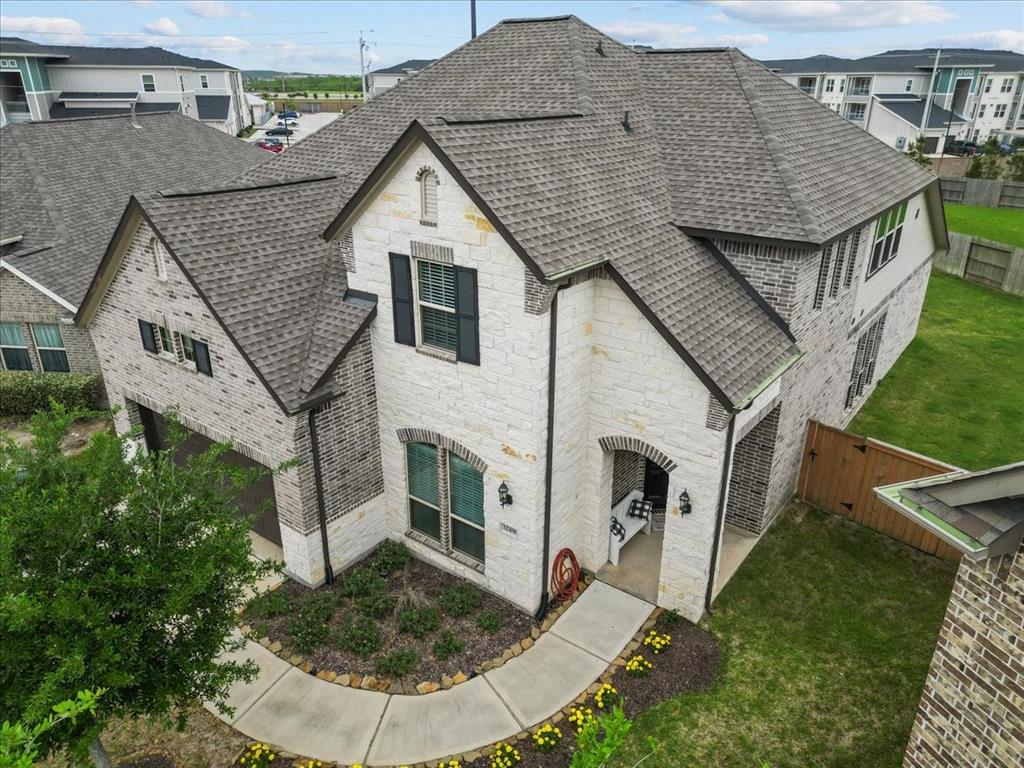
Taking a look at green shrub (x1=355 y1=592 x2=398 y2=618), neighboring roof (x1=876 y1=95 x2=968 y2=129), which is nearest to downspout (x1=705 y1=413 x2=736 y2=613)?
green shrub (x1=355 y1=592 x2=398 y2=618)

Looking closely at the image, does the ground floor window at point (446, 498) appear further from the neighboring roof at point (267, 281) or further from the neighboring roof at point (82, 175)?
the neighboring roof at point (82, 175)

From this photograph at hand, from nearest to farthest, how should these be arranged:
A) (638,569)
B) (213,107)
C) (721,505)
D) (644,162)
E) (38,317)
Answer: (721,505) → (638,569) → (644,162) → (38,317) → (213,107)

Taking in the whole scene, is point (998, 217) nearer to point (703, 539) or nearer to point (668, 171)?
point (668, 171)

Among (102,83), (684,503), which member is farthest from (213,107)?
(684,503)

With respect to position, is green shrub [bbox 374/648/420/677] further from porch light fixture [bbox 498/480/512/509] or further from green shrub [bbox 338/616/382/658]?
porch light fixture [bbox 498/480/512/509]

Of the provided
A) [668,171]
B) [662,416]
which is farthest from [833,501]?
[668,171]

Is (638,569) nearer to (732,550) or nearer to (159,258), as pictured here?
(732,550)
